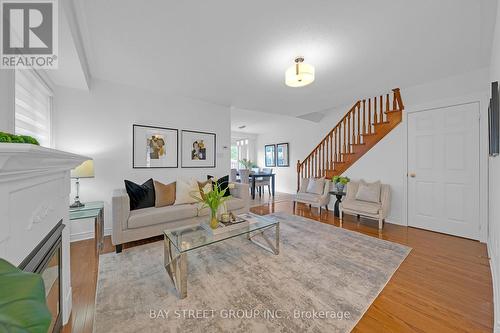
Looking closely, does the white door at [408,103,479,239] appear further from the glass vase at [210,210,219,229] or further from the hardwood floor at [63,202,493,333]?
the glass vase at [210,210,219,229]

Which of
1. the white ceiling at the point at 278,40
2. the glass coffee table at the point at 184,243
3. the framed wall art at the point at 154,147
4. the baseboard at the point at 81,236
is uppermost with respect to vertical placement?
the white ceiling at the point at 278,40

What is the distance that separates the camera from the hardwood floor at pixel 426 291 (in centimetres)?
147

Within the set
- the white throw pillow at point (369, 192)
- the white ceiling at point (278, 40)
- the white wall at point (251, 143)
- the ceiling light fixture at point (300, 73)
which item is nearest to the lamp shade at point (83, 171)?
the white ceiling at point (278, 40)

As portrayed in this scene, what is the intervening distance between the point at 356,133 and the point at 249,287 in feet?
13.1

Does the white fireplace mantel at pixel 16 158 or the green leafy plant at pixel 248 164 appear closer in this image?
the white fireplace mantel at pixel 16 158

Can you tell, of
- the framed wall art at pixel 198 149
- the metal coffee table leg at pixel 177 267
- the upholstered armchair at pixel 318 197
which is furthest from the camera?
the upholstered armchair at pixel 318 197

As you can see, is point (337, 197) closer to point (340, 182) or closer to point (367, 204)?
point (340, 182)

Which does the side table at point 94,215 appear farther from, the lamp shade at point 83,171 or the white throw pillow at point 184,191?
the white throw pillow at point 184,191

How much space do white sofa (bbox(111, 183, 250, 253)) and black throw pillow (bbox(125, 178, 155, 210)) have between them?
0.09m

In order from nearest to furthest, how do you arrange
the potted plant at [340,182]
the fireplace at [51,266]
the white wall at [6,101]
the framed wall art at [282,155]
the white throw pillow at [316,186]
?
the fireplace at [51,266] < the white wall at [6,101] < the potted plant at [340,182] < the white throw pillow at [316,186] < the framed wall art at [282,155]

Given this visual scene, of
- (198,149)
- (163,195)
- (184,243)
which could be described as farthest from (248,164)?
(184,243)

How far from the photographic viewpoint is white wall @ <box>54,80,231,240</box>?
2887mm

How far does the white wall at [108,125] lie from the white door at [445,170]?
410 centimetres

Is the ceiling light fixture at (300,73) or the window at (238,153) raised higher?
the ceiling light fixture at (300,73)
